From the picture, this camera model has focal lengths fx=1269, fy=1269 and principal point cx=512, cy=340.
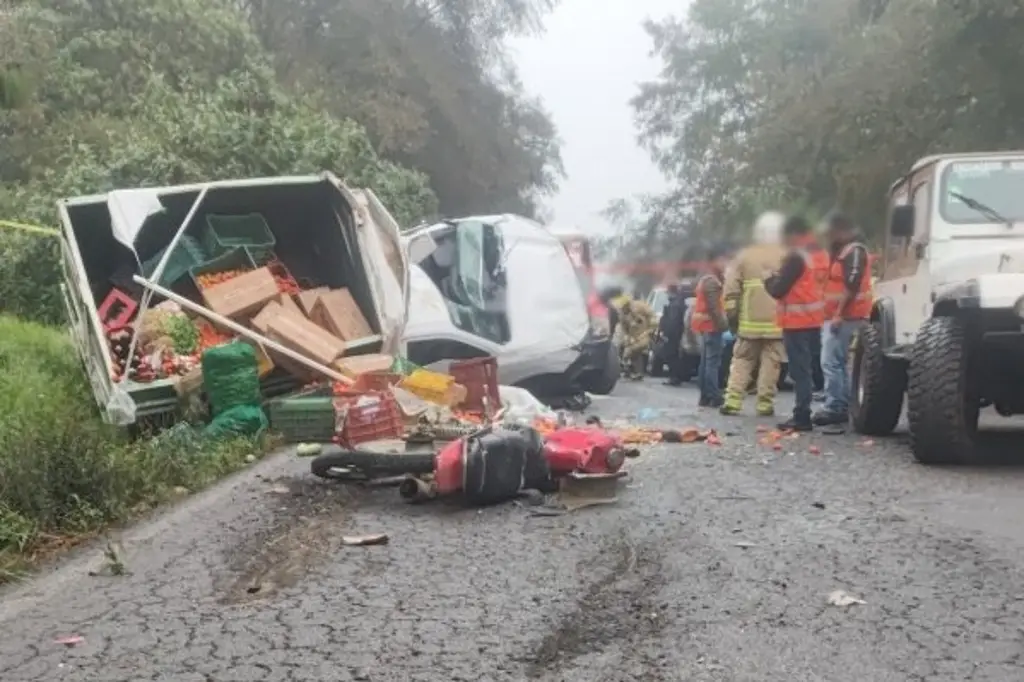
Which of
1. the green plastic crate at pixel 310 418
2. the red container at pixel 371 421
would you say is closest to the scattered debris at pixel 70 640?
the red container at pixel 371 421

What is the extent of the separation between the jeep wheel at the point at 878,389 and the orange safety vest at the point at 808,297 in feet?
1.42

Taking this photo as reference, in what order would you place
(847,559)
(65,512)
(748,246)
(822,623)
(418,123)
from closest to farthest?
(822,623)
(847,559)
(65,512)
(748,246)
(418,123)

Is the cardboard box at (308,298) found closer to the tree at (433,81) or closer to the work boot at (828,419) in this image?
the work boot at (828,419)

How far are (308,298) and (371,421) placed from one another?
2.73 metres

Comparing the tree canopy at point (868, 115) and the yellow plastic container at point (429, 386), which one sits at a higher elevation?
the tree canopy at point (868, 115)

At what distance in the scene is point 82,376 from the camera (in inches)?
363

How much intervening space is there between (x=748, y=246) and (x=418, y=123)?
20.1 m

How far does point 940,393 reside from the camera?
689cm

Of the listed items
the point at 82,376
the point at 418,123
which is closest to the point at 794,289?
the point at 82,376

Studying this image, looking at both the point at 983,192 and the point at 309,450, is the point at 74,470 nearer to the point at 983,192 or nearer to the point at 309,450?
the point at 309,450

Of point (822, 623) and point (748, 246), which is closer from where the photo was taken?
point (822, 623)

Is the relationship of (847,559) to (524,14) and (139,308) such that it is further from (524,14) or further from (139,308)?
(524,14)

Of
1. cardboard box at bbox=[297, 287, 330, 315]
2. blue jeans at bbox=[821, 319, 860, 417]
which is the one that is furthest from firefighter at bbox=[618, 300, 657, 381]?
cardboard box at bbox=[297, 287, 330, 315]

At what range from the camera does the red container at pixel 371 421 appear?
23.5 ft
